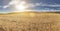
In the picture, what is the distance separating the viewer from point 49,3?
110 cm

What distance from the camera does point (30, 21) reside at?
107cm

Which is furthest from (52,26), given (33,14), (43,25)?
(33,14)

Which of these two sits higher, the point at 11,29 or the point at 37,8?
the point at 37,8

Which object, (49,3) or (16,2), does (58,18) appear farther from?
(16,2)

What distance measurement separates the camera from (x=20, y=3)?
3.64 feet

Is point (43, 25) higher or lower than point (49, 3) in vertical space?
lower

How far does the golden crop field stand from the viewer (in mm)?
1046

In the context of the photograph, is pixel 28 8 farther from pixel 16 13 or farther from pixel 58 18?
pixel 58 18

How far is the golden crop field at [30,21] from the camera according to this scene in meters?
1.05

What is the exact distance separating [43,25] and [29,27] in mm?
120

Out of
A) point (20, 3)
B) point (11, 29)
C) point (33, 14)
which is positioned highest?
point (20, 3)

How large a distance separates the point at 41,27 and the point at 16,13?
9.8 inches

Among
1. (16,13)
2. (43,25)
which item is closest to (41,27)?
(43,25)

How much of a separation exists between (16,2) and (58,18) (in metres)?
0.39
